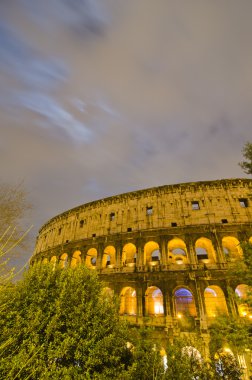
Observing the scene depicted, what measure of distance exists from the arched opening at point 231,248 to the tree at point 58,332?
14.0m

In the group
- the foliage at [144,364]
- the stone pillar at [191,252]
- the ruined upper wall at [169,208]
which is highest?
the ruined upper wall at [169,208]

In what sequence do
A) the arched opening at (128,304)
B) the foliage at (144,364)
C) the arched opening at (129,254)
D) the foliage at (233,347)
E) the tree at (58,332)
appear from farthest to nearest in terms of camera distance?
the arched opening at (129,254) < the arched opening at (128,304) < the foliage at (233,347) < the foliage at (144,364) < the tree at (58,332)

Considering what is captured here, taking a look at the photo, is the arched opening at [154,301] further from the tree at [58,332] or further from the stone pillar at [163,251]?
the tree at [58,332]

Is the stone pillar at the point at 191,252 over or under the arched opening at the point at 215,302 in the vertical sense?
over

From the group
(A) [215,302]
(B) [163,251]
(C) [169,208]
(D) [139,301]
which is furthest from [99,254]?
(A) [215,302]

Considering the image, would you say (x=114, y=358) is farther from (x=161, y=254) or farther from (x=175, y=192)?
(x=175, y=192)

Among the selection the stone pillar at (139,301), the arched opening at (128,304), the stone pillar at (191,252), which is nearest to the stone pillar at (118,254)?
the arched opening at (128,304)

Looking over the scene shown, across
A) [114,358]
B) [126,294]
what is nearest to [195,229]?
[126,294]

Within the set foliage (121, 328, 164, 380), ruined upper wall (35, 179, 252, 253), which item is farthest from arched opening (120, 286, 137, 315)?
foliage (121, 328, 164, 380)

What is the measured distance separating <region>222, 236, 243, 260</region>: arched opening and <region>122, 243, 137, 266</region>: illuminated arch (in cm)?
947

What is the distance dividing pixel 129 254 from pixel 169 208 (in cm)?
724

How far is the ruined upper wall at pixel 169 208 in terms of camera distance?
821 inches

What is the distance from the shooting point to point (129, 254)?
78.8 ft

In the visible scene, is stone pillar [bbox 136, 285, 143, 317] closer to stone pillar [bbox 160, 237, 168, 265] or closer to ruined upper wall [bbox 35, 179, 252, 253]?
stone pillar [bbox 160, 237, 168, 265]
